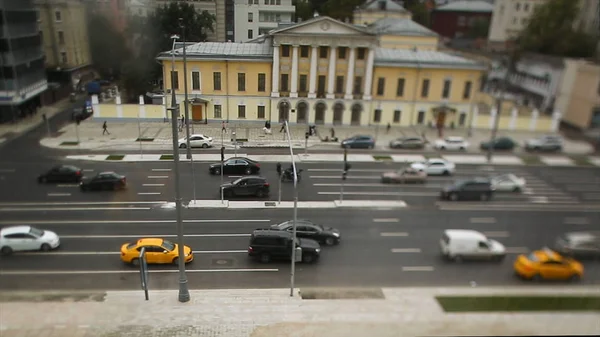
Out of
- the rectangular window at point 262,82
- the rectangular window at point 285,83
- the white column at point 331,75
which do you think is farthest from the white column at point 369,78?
the rectangular window at point 262,82

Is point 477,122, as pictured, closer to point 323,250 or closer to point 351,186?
point 351,186

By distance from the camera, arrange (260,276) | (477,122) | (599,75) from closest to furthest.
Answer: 1. (599,75)
2. (477,122)
3. (260,276)

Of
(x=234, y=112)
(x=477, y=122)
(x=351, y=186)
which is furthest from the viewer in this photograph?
(x=351, y=186)

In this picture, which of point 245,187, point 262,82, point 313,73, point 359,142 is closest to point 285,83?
point 262,82

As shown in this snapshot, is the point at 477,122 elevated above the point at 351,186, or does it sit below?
above

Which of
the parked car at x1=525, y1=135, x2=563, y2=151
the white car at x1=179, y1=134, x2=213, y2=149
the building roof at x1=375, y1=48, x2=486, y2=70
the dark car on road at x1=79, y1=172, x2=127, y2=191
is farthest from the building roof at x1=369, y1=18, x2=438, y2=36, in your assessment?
the dark car on road at x1=79, y1=172, x2=127, y2=191

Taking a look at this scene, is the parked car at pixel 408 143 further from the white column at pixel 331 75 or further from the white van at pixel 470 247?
the white column at pixel 331 75

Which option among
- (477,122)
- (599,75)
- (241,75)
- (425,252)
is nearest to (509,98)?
(477,122)
